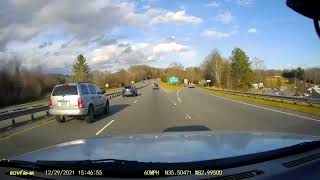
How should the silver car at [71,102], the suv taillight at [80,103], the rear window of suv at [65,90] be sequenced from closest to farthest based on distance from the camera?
the suv taillight at [80,103]
the silver car at [71,102]
the rear window of suv at [65,90]

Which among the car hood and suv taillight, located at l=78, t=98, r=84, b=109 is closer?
the car hood

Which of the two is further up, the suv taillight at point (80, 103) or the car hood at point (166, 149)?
the car hood at point (166, 149)

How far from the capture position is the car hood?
4.10 metres

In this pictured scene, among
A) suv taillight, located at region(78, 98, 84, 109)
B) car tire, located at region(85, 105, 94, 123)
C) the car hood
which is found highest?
the car hood

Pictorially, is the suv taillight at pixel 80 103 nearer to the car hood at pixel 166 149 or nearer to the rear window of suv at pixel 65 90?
the rear window of suv at pixel 65 90

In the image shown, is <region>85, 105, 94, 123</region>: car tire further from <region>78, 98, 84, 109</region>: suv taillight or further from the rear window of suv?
the rear window of suv

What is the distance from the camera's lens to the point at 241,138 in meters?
5.43

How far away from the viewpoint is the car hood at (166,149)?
410cm

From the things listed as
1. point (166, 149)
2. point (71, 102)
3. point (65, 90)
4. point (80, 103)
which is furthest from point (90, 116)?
point (166, 149)

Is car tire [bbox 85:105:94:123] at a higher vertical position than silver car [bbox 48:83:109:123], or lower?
lower

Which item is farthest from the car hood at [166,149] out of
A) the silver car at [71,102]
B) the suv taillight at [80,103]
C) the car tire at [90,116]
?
the car tire at [90,116]

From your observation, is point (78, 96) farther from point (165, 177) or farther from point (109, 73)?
point (109, 73)

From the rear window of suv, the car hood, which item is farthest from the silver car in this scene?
the car hood

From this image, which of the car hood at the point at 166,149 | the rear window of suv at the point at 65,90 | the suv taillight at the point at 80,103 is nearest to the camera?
the car hood at the point at 166,149
